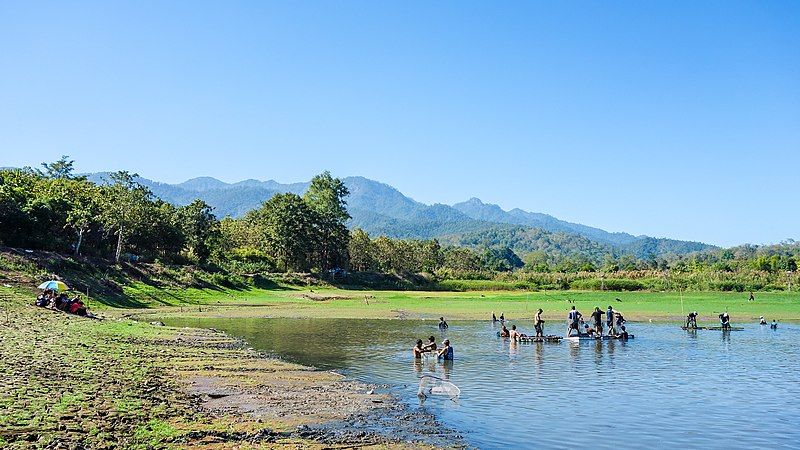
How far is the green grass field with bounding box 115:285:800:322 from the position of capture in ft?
205

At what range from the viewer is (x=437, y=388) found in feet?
77.2

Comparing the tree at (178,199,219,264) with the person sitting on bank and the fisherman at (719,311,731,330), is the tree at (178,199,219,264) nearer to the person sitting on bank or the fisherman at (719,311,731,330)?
the fisherman at (719,311,731,330)

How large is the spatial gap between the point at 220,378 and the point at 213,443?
9.76 meters

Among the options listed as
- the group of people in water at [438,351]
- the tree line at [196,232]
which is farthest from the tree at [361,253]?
the group of people in water at [438,351]

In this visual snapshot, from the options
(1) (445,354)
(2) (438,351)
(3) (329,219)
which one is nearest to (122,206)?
(3) (329,219)

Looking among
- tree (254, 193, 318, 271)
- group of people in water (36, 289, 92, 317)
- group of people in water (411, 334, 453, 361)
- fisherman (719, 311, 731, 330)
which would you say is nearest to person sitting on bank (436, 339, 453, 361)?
group of people in water (411, 334, 453, 361)

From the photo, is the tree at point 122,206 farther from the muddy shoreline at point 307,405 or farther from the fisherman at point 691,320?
the fisherman at point 691,320

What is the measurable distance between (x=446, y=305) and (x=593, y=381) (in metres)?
51.9

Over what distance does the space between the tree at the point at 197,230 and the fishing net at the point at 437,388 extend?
88.9m

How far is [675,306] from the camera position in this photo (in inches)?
2933

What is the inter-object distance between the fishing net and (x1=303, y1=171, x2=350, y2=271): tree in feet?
333

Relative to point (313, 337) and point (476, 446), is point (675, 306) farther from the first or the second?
point (476, 446)

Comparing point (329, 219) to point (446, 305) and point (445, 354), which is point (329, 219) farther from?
point (445, 354)

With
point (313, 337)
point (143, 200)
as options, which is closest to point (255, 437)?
point (313, 337)
